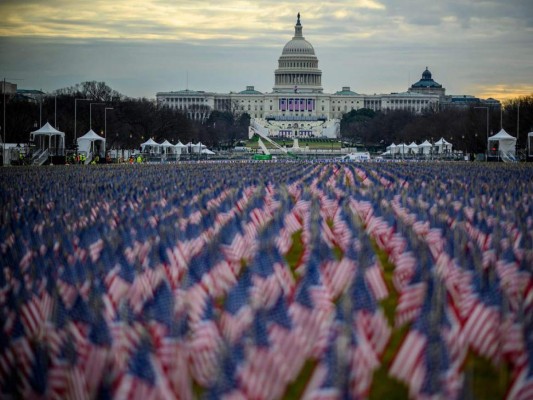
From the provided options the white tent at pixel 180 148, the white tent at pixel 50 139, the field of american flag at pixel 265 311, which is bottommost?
the field of american flag at pixel 265 311

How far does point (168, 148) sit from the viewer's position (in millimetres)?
99188

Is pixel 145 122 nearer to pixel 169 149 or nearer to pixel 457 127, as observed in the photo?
pixel 169 149

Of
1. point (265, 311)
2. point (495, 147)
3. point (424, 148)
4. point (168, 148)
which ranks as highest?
point (495, 147)

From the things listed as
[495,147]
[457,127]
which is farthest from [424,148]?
[495,147]

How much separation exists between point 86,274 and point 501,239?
17.7 ft

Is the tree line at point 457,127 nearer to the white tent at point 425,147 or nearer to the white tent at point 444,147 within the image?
the white tent at point 444,147

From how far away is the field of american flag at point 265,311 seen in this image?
768cm

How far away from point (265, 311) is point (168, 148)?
90994 millimetres

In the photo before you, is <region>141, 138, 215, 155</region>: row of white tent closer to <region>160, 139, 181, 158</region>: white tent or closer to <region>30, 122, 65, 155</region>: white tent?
<region>160, 139, 181, 158</region>: white tent

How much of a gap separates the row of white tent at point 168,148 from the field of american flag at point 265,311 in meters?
74.9

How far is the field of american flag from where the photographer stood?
768 centimetres

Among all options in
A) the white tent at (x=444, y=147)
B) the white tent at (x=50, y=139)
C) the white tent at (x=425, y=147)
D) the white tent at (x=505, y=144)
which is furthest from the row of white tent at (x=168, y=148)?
the white tent at (x=505, y=144)

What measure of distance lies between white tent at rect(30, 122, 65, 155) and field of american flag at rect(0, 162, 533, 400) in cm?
5102

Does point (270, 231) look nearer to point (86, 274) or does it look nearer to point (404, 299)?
point (86, 274)
